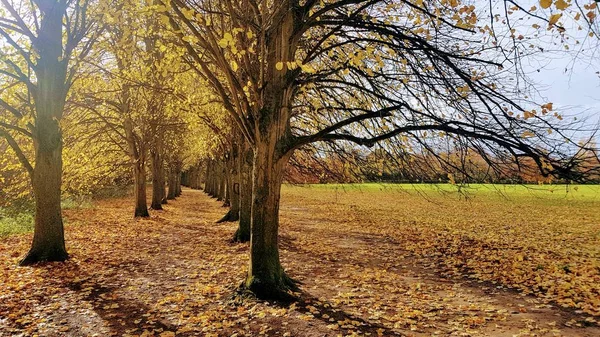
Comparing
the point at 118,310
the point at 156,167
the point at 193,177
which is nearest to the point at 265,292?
the point at 118,310

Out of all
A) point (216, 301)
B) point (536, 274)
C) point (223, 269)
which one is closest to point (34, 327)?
point (216, 301)

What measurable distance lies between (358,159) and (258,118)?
417cm

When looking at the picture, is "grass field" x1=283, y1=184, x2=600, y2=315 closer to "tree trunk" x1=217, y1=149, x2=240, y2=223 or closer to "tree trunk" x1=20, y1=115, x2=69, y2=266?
"tree trunk" x1=217, y1=149, x2=240, y2=223

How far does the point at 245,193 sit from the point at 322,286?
17.6 ft

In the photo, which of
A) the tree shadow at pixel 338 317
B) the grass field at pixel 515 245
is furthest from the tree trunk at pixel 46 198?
the grass field at pixel 515 245

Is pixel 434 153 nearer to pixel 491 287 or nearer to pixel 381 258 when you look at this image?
pixel 491 287

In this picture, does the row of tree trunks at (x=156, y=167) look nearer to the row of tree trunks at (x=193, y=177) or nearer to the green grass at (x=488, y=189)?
the green grass at (x=488, y=189)

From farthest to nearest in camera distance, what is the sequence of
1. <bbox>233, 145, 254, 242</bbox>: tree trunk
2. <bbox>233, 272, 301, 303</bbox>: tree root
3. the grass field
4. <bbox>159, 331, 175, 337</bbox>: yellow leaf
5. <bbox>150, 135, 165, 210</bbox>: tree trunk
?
<bbox>150, 135, 165, 210</bbox>: tree trunk
<bbox>233, 145, 254, 242</bbox>: tree trunk
the grass field
<bbox>233, 272, 301, 303</bbox>: tree root
<bbox>159, 331, 175, 337</bbox>: yellow leaf

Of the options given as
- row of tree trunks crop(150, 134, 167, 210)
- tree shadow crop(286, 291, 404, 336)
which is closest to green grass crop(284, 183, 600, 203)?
tree shadow crop(286, 291, 404, 336)

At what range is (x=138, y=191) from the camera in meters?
18.5

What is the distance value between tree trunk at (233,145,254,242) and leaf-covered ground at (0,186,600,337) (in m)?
0.63

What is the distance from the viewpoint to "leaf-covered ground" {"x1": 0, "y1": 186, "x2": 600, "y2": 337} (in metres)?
5.28

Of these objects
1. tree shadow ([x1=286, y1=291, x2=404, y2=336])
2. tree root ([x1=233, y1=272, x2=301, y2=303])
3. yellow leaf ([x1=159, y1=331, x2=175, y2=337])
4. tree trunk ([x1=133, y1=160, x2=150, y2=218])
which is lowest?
yellow leaf ([x1=159, y1=331, x2=175, y2=337])

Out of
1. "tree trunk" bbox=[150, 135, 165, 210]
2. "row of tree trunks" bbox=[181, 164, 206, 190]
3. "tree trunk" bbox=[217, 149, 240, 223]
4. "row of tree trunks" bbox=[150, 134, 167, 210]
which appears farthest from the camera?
"row of tree trunks" bbox=[181, 164, 206, 190]
